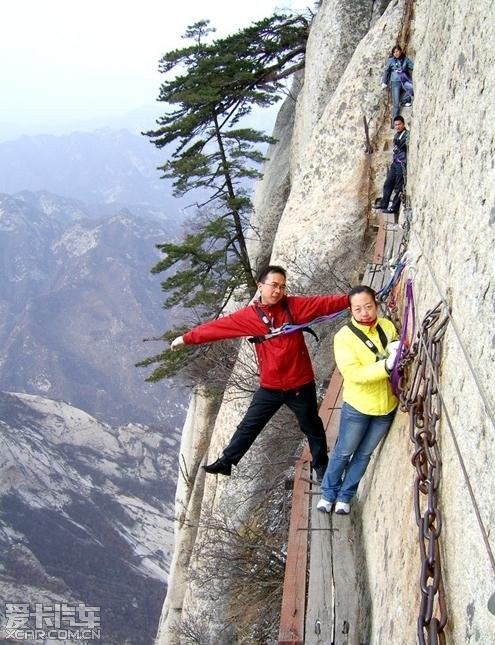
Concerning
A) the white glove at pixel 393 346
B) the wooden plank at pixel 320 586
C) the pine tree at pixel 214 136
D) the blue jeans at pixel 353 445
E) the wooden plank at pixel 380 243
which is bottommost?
the wooden plank at pixel 320 586

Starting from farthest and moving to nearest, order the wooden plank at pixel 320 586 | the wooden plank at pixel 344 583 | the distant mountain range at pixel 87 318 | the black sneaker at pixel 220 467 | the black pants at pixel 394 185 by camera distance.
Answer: the distant mountain range at pixel 87 318, the black pants at pixel 394 185, the black sneaker at pixel 220 467, the wooden plank at pixel 320 586, the wooden plank at pixel 344 583

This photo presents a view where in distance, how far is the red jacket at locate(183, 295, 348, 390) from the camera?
16.6 feet

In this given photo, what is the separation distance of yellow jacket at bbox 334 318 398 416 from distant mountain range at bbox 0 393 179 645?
66102 millimetres

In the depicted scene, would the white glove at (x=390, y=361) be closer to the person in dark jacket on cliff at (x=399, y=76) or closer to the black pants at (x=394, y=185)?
the black pants at (x=394, y=185)

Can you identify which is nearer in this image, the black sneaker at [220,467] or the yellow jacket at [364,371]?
the yellow jacket at [364,371]

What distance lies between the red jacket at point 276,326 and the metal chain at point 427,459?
49.1 inches

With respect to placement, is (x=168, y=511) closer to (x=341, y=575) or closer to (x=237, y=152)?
(x=237, y=152)

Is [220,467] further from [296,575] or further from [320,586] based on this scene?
[320,586]

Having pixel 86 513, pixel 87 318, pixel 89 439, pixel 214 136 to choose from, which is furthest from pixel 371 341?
pixel 87 318

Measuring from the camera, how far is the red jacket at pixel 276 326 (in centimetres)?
505

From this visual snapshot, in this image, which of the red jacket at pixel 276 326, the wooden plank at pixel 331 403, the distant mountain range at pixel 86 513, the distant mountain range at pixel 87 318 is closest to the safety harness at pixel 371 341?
the red jacket at pixel 276 326

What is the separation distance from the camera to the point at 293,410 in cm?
549

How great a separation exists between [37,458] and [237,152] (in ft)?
261

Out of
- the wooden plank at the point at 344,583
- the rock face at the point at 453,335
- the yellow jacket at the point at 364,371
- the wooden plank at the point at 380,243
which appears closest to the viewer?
the rock face at the point at 453,335
